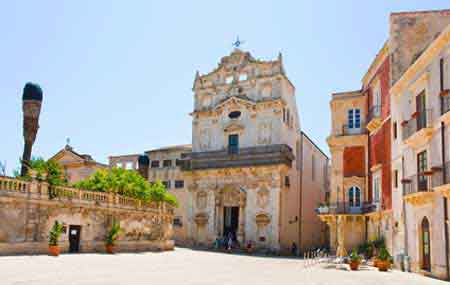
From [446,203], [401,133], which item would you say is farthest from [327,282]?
[401,133]

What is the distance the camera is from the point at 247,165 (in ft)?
141

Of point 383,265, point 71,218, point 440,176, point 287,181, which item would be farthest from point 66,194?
point 287,181

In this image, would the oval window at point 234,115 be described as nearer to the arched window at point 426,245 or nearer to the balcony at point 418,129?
the balcony at point 418,129

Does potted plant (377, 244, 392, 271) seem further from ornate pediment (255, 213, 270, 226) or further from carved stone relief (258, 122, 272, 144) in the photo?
carved stone relief (258, 122, 272, 144)

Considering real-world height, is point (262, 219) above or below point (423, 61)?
below

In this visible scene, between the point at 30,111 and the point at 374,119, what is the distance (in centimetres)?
2426

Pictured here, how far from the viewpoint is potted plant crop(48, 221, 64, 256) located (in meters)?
23.7

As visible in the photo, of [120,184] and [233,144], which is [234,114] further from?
[120,184]

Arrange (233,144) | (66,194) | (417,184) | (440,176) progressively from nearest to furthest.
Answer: (440,176) → (417,184) → (66,194) → (233,144)

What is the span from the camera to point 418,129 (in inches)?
857

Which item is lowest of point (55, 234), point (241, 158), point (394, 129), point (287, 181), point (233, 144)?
point (55, 234)

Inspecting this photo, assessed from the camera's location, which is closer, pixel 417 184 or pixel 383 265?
pixel 417 184

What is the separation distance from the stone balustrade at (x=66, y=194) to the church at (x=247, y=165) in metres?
10.1

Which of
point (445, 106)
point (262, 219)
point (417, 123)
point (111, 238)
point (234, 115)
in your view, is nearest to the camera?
point (445, 106)
